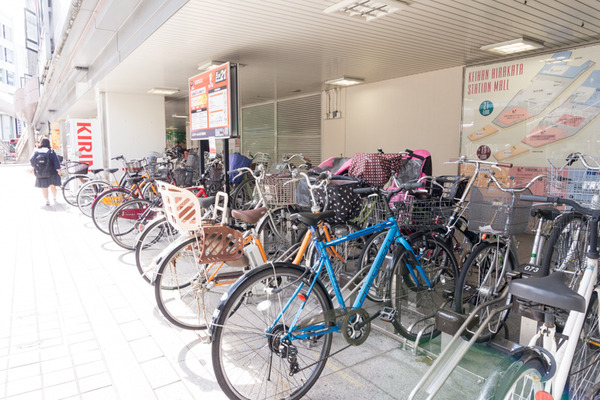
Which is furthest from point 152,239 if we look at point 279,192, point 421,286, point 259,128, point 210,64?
point 259,128

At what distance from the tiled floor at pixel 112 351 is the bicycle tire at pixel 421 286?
213 millimetres

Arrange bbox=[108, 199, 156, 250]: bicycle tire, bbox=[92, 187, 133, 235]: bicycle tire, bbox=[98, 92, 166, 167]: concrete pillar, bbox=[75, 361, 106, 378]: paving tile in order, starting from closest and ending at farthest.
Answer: bbox=[75, 361, 106, 378]: paving tile
bbox=[108, 199, 156, 250]: bicycle tire
bbox=[92, 187, 133, 235]: bicycle tire
bbox=[98, 92, 166, 167]: concrete pillar

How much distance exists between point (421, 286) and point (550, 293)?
4.76 feet

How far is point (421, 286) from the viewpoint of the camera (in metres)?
2.87

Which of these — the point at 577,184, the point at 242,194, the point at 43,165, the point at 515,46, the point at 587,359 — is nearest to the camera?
the point at 587,359

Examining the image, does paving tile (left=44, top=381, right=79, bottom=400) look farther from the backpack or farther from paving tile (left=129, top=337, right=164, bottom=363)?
the backpack

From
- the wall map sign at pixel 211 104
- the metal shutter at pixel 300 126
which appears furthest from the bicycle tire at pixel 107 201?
the metal shutter at pixel 300 126

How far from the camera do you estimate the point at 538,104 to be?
592 cm

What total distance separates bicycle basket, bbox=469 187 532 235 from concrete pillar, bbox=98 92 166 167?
8683 millimetres

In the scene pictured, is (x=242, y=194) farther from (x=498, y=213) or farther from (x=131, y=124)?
(x=131, y=124)

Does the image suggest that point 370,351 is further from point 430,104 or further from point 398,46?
point 430,104

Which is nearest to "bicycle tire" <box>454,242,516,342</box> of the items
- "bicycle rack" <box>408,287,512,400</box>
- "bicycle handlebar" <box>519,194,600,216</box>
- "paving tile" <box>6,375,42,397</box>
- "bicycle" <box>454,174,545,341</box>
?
"bicycle" <box>454,174,545,341</box>

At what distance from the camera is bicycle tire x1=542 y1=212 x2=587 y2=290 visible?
226 cm

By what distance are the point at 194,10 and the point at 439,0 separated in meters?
2.45
